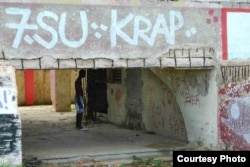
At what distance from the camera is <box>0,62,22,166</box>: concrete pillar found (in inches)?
302

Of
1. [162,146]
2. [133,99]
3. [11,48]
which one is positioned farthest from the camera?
[133,99]

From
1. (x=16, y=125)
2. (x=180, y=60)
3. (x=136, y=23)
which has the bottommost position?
(x=16, y=125)

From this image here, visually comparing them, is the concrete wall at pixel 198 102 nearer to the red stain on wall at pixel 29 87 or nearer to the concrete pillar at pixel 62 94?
the concrete pillar at pixel 62 94

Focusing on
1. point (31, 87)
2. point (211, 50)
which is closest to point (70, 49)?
point (211, 50)

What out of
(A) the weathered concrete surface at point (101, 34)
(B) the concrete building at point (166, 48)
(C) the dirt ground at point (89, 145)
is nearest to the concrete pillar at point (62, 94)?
(C) the dirt ground at point (89, 145)

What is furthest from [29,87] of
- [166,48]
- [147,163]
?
[166,48]

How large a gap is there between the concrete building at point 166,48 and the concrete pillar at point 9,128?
0.09 meters

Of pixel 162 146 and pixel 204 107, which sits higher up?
pixel 204 107

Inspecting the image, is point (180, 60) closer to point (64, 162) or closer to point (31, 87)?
point (64, 162)

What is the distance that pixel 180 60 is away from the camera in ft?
31.6

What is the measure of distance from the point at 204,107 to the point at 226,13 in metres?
2.00

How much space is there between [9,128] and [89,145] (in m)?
3.46

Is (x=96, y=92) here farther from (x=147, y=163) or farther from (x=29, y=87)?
(x=29, y=87)

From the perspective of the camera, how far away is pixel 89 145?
10961 mm
